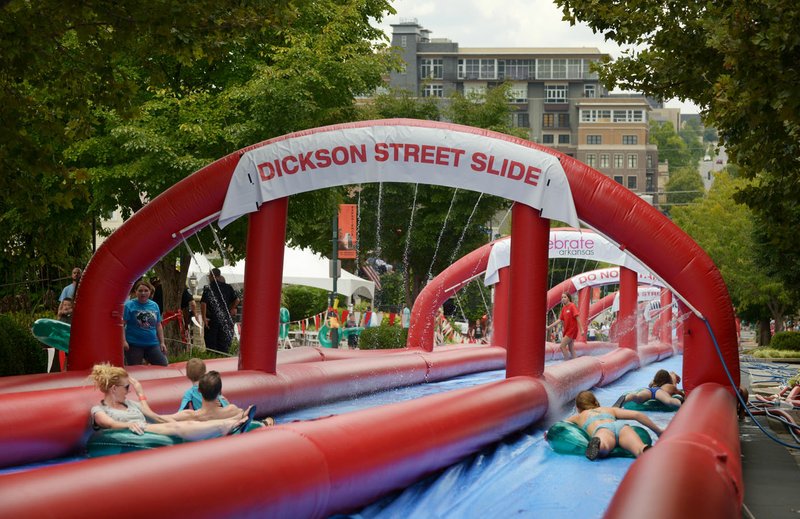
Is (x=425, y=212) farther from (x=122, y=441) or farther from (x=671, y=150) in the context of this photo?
(x=671, y=150)

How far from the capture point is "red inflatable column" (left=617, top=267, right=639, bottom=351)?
24.1 metres

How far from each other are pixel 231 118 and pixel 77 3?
28.9ft

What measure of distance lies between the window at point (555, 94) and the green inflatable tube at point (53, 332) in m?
120

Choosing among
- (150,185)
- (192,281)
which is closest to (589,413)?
(150,185)

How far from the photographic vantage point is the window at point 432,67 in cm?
13150

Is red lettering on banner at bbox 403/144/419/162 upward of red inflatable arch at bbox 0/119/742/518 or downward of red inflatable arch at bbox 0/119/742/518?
upward

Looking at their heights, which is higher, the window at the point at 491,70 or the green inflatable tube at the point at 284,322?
the window at the point at 491,70

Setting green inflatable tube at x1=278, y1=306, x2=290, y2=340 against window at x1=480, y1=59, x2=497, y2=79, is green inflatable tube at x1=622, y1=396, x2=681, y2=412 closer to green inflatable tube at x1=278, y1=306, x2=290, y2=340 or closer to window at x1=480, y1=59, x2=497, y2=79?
green inflatable tube at x1=278, y1=306, x2=290, y2=340

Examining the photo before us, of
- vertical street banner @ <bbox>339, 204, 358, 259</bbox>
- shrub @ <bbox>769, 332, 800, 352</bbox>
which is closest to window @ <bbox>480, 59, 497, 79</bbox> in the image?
shrub @ <bbox>769, 332, 800, 352</bbox>

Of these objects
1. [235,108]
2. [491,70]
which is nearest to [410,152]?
[235,108]

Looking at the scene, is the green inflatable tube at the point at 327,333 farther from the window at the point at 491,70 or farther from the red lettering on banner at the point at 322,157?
the window at the point at 491,70

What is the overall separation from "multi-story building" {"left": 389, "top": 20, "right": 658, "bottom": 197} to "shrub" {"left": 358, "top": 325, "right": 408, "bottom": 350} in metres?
90.1

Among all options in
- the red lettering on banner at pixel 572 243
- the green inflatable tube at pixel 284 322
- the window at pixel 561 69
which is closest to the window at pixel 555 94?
the window at pixel 561 69

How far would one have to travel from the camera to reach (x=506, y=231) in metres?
78.3
